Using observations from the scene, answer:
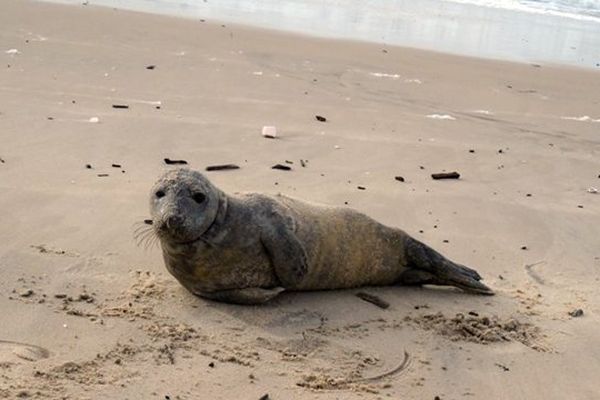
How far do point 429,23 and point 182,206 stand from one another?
48.0ft

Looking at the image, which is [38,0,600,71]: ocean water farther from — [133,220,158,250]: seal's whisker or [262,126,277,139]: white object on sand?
[133,220,158,250]: seal's whisker

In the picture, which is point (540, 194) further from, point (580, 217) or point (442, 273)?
point (442, 273)

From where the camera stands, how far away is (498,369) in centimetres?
413

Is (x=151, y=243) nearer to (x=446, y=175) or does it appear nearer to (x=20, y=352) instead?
(x=20, y=352)

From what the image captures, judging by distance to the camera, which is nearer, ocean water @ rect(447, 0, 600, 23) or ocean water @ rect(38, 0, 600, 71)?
ocean water @ rect(38, 0, 600, 71)

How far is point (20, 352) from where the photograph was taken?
371cm

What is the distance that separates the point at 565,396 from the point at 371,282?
1.31 metres

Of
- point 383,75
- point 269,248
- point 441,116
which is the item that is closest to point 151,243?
point 269,248

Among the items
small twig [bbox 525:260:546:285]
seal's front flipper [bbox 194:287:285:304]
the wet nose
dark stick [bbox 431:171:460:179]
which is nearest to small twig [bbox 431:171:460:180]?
dark stick [bbox 431:171:460:179]

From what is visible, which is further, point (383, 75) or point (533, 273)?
point (383, 75)

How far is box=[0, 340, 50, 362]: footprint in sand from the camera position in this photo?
365 centimetres

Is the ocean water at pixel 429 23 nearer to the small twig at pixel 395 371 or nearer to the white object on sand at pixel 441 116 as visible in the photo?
the white object on sand at pixel 441 116

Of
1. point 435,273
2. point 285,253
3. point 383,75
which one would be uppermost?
point 285,253

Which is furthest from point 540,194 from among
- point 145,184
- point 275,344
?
point 275,344
